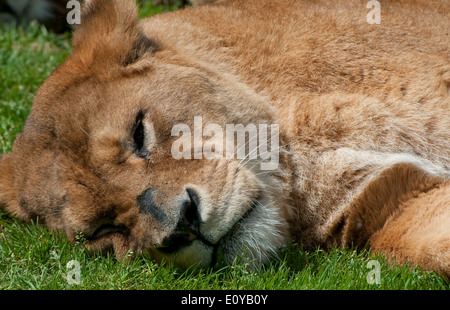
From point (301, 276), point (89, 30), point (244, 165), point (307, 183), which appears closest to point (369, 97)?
point (307, 183)

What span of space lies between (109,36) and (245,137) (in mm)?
1068

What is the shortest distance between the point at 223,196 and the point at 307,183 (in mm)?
677

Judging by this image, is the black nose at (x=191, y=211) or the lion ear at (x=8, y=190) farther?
the lion ear at (x=8, y=190)

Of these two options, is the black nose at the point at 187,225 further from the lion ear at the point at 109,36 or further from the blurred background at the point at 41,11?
the blurred background at the point at 41,11

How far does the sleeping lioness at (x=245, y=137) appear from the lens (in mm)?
3436

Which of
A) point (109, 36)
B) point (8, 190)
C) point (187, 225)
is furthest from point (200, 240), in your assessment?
point (8, 190)

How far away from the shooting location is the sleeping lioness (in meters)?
3.44

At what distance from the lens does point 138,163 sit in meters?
3.51

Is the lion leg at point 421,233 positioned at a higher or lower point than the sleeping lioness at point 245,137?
lower

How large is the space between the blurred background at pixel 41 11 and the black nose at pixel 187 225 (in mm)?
5390

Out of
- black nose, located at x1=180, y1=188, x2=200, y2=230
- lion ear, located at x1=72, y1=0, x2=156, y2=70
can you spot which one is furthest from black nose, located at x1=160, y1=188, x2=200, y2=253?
lion ear, located at x1=72, y1=0, x2=156, y2=70

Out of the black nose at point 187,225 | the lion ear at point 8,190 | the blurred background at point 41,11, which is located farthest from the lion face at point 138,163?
the blurred background at point 41,11

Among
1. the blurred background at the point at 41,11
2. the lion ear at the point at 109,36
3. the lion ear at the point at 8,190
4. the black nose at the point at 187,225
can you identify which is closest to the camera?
the black nose at the point at 187,225
